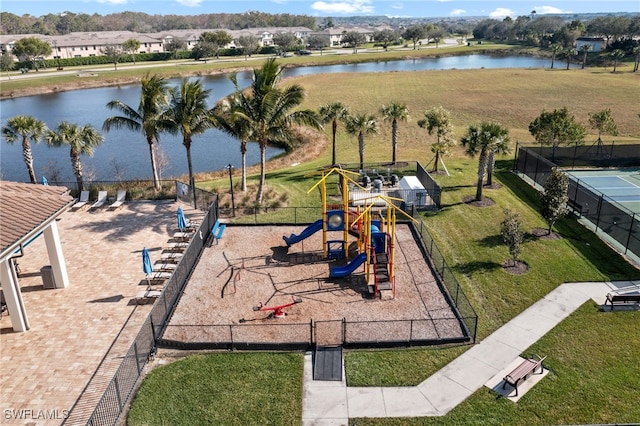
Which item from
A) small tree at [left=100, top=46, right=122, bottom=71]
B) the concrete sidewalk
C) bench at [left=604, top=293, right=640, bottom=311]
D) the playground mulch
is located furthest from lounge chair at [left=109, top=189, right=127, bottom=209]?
small tree at [left=100, top=46, right=122, bottom=71]

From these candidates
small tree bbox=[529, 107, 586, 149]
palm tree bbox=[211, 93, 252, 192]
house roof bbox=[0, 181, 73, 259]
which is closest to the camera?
house roof bbox=[0, 181, 73, 259]

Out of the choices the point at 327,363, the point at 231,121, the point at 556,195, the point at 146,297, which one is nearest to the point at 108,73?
the point at 231,121

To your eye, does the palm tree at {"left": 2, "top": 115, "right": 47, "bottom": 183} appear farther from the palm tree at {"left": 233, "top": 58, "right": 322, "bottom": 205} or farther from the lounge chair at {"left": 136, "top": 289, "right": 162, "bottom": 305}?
the lounge chair at {"left": 136, "top": 289, "right": 162, "bottom": 305}

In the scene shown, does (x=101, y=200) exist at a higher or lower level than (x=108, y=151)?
higher

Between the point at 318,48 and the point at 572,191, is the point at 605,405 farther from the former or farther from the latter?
the point at 318,48

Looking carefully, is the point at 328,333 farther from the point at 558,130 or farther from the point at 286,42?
the point at 286,42

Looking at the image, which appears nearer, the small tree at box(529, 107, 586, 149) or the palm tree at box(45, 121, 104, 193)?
the palm tree at box(45, 121, 104, 193)
